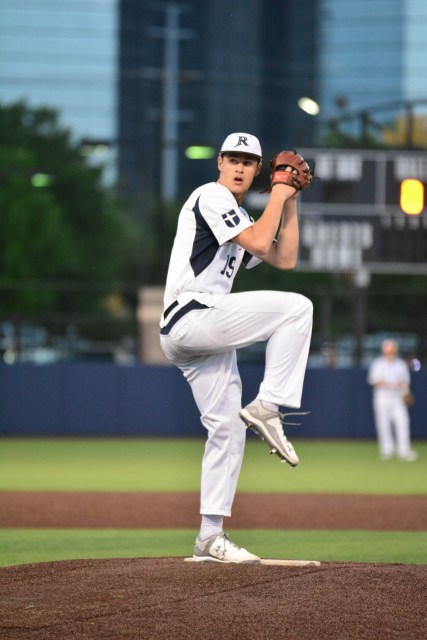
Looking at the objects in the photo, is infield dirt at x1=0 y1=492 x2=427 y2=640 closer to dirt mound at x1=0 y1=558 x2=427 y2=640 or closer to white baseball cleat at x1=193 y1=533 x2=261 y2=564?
dirt mound at x1=0 y1=558 x2=427 y2=640

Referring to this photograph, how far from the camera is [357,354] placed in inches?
906

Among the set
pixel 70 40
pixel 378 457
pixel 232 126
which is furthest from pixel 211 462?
pixel 232 126

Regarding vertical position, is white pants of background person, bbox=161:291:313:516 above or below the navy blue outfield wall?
above

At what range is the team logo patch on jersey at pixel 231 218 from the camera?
548 cm

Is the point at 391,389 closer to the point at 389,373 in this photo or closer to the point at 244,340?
the point at 389,373

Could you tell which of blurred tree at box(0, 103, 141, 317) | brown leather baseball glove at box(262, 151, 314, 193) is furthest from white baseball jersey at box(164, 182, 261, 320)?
blurred tree at box(0, 103, 141, 317)

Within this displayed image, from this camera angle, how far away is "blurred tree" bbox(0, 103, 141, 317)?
46.1 meters

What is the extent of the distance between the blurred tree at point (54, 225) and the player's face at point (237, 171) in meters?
36.1

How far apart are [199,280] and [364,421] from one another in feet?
55.4

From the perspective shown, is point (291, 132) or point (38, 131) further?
point (291, 132)

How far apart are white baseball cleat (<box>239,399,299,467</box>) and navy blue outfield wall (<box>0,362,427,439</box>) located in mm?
16503

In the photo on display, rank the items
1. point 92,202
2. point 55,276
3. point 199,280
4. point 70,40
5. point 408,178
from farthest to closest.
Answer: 1. point 70,40
2. point 92,202
3. point 55,276
4. point 408,178
5. point 199,280

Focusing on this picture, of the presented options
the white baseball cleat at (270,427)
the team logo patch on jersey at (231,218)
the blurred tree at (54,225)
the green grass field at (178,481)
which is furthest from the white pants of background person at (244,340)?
the blurred tree at (54,225)

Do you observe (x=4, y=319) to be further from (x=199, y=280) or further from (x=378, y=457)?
(x=199, y=280)
